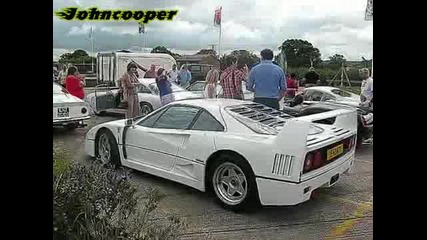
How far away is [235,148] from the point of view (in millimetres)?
1911

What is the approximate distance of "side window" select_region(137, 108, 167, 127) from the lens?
6.56 feet

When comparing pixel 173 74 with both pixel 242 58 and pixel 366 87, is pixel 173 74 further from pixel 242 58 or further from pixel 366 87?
pixel 366 87

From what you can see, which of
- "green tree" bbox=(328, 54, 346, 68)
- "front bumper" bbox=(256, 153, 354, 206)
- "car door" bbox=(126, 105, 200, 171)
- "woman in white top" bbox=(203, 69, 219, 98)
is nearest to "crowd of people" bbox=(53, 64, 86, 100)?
"car door" bbox=(126, 105, 200, 171)

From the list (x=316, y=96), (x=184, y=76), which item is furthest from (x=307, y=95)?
(x=184, y=76)

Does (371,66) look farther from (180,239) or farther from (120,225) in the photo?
(120,225)

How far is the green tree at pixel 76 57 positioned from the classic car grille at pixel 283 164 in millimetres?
836

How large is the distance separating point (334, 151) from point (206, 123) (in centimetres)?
54

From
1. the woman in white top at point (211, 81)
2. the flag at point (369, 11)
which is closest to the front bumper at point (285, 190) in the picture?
the woman in white top at point (211, 81)

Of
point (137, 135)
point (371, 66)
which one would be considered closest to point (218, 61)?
point (137, 135)

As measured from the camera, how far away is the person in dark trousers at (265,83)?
6.59 ft

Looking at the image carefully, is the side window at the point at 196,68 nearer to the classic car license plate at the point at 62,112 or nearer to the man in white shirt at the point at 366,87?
the classic car license plate at the point at 62,112

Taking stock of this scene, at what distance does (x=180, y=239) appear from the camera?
1.92 metres

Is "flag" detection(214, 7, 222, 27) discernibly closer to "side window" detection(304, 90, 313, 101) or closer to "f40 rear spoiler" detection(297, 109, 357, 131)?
"side window" detection(304, 90, 313, 101)

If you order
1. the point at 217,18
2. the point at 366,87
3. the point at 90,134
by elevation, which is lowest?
the point at 90,134
